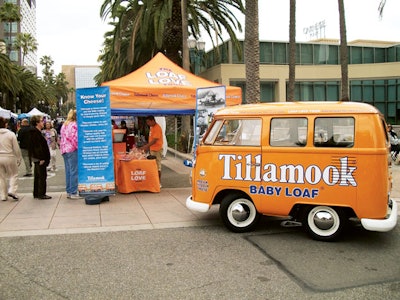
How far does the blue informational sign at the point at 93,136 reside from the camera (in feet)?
27.7

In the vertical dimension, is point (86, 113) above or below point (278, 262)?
above

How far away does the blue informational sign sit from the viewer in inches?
333

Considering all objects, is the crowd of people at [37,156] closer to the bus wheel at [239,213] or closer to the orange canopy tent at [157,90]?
the orange canopy tent at [157,90]

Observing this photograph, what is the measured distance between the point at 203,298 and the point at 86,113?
5512 millimetres

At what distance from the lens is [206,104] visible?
9.29m

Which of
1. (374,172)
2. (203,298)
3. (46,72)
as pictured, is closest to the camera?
(203,298)

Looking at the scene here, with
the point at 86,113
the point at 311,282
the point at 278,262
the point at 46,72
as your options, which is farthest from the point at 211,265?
the point at 46,72

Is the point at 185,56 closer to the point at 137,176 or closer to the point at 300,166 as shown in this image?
the point at 137,176

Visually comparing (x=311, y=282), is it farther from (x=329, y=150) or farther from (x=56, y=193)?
(x=56, y=193)

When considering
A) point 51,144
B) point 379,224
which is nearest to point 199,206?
point 379,224

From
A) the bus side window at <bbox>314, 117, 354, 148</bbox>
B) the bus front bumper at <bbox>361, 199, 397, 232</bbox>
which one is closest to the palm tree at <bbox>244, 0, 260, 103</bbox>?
the bus side window at <bbox>314, 117, 354, 148</bbox>

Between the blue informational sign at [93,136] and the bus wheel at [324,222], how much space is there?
4331mm

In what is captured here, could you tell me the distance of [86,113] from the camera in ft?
27.7

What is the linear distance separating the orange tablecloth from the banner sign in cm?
142
